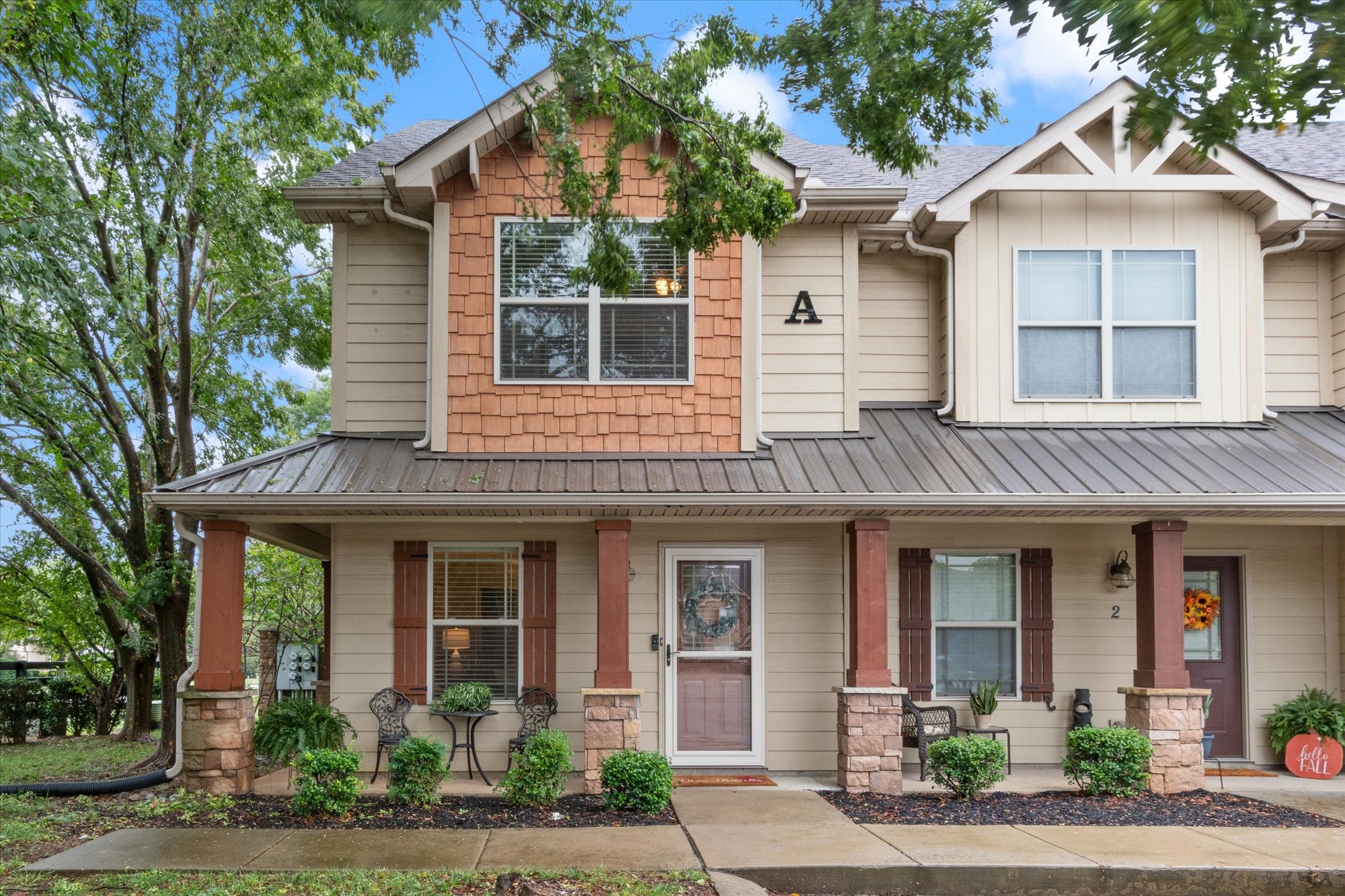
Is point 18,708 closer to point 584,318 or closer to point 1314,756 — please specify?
point 584,318

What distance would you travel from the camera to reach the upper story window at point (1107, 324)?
9242mm

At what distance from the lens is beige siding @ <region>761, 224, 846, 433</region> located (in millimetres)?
9070

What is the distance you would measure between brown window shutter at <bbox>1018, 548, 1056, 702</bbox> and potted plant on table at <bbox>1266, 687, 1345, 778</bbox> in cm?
194

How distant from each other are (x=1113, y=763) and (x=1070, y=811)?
26.8 inches

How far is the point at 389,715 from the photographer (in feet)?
27.1

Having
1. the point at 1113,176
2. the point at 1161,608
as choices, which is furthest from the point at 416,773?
the point at 1113,176

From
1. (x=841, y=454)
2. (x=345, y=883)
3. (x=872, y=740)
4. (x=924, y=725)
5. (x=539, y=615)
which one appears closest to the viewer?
(x=345, y=883)

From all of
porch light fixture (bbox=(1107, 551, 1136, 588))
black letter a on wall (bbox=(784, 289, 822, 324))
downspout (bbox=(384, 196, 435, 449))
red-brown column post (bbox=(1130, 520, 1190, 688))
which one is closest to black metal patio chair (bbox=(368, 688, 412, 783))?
downspout (bbox=(384, 196, 435, 449))

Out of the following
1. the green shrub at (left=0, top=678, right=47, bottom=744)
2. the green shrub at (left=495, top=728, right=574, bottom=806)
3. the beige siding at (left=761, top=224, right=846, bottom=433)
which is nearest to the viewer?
the green shrub at (left=495, top=728, right=574, bottom=806)

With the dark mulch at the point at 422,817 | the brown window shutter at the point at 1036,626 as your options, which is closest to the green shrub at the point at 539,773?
the dark mulch at the point at 422,817

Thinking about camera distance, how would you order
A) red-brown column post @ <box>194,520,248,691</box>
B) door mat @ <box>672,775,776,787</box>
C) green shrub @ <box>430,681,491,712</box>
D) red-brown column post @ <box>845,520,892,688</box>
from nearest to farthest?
1. red-brown column post @ <box>194,520,248,691</box>
2. red-brown column post @ <box>845,520,892,688</box>
3. door mat @ <box>672,775,776,787</box>
4. green shrub @ <box>430,681,491,712</box>

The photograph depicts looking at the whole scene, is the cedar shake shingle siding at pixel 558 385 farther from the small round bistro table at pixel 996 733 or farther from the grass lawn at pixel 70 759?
the grass lawn at pixel 70 759

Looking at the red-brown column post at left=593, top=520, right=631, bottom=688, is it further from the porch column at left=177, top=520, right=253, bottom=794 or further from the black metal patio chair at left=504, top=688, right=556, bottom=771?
the porch column at left=177, top=520, right=253, bottom=794

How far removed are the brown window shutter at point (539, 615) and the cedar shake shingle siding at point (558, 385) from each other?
96 centimetres
